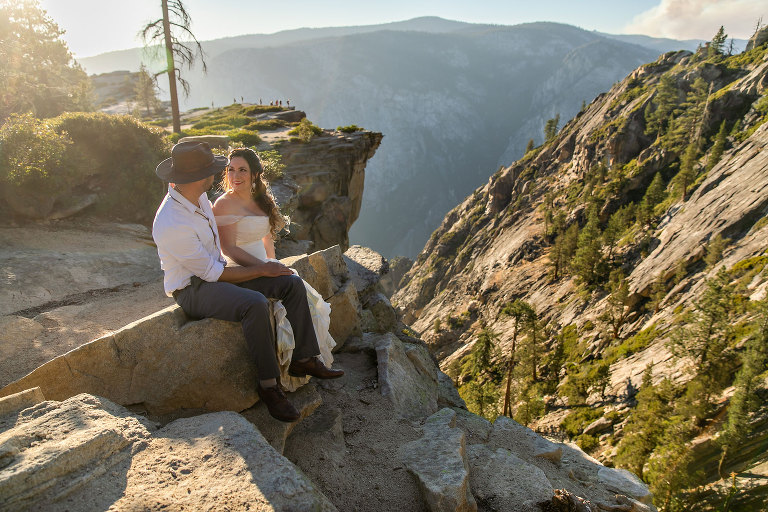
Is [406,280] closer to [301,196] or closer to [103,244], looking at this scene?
[301,196]

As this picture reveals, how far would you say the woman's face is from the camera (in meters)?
6.42

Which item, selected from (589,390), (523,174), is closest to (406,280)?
(523,174)

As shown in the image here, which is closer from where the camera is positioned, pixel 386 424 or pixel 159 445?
pixel 159 445

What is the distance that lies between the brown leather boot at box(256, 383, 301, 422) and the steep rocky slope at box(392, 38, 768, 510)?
26065 millimetres

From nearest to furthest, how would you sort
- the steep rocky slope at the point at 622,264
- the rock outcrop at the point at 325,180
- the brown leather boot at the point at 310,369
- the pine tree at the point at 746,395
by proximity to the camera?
1. the brown leather boot at the point at 310,369
2. the pine tree at the point at 746,395
3. the rock outcrop at the point at 325,180
4. the steep rocky slope at the point at 622,264

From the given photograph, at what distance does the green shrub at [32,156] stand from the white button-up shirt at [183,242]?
11597mm

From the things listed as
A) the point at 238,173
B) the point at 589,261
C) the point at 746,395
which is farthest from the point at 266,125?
the point at 589,261

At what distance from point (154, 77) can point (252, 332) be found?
1058 inches

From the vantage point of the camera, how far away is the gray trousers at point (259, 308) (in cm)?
539

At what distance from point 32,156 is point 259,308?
1384cm

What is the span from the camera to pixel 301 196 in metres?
29.8

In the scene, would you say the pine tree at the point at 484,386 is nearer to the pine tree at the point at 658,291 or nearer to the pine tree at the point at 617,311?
the pine tree at the point at 617,311

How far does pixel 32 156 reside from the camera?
13.7 metres

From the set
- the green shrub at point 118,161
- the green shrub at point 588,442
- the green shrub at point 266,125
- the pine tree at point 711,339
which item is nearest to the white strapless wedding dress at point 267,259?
the green shrub at point 118,161
